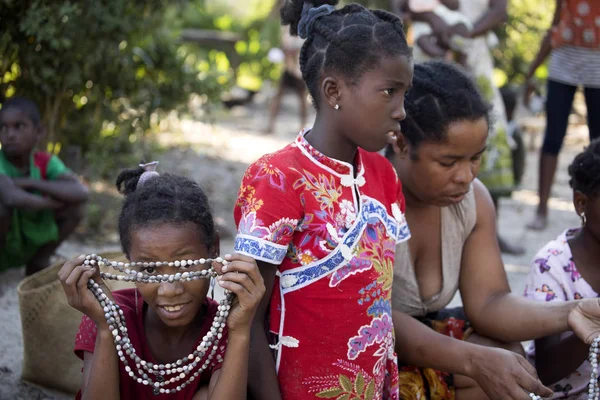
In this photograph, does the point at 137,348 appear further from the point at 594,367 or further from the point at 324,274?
the point at 594,367

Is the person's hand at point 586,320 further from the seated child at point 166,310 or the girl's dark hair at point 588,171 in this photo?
the seated child at point 166,310

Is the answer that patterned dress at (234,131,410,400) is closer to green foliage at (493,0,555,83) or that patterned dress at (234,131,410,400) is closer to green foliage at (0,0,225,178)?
green foliage at (0,0,225,178)

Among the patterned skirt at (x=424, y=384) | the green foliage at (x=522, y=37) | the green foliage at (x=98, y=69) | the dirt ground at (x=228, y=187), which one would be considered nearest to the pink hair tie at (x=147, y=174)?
the dirt ground at (x=228, y=187)

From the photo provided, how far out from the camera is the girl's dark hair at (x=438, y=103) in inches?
103

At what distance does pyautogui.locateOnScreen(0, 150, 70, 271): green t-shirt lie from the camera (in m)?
4.02

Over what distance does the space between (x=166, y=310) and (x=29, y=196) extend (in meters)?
1.95

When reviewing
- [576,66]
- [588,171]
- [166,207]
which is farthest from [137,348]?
[576,66]

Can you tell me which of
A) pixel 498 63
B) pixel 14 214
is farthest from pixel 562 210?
pixel 14 214

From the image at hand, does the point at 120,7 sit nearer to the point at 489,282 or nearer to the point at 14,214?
the point at 14,214

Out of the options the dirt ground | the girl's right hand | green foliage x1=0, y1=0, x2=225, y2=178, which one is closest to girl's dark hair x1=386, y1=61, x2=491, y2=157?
the dirt ground

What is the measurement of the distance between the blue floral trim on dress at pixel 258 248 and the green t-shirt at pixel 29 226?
2170 mm

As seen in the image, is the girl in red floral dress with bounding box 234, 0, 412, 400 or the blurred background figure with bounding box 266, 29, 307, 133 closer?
the girl in red floral dress with bounding box 234, 0, 412, 400

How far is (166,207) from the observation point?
2.27 metres

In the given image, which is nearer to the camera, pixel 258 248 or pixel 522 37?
pixel 258 248
